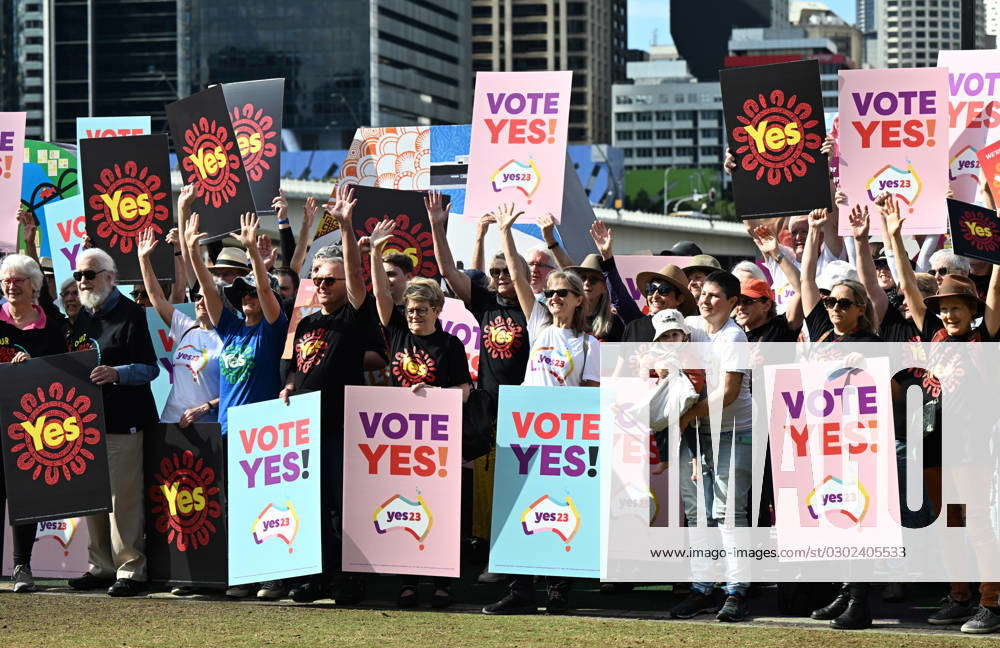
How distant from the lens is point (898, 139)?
1098 centimetres

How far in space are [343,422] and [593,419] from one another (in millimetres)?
1515

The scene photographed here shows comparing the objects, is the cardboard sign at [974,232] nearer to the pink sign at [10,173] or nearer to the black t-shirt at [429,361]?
the black t-shirt at [429,361]

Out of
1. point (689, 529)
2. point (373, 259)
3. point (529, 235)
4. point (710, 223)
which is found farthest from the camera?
point (710, 223)

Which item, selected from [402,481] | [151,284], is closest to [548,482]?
[402,481]

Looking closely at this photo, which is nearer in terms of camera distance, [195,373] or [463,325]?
Answer: [195,373]

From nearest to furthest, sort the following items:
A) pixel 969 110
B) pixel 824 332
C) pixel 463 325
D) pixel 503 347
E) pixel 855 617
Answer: pixel 855 617 < pixel 824 332 < pixel 503 347 < pixel 463 325 < pixel 969 110

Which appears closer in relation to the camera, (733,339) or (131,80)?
(733,339)

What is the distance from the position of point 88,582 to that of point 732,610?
4214mm

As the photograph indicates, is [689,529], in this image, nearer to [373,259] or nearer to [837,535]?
[837,535]

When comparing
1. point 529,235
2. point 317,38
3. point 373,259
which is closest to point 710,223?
point 529,235

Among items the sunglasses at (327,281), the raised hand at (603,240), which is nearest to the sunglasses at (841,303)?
the raised hand at (603,240)

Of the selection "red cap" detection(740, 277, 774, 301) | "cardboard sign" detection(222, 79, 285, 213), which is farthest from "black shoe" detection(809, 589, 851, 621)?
"cardboard sign" detection(222, 79, 285, 213)

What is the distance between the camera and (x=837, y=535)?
8.75 metres

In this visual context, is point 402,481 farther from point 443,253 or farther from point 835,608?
point 835,608
